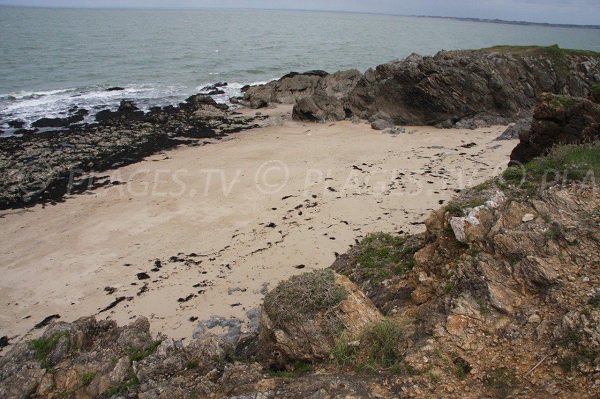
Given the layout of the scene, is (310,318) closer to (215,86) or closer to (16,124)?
(16,124)

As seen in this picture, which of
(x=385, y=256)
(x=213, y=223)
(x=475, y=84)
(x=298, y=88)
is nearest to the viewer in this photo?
(x=385, y=256)

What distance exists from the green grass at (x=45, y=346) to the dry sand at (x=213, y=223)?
270 centimetres

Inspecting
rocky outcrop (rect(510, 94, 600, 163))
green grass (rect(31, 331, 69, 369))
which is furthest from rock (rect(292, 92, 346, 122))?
green grass (rect(31, 331, 69, 369))

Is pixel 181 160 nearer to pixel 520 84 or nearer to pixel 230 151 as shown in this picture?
pixel 230 151

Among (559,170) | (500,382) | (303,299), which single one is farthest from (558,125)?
(303,299)

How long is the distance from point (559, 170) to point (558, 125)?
487 centimetres

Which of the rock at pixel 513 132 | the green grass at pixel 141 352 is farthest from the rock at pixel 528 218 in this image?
the rock at pixel 513 132

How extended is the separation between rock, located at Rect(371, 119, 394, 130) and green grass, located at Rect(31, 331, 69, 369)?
70.7 feet

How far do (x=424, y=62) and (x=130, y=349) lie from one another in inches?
999

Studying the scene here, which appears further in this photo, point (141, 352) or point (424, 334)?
point (141, 352)

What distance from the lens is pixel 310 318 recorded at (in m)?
6.62

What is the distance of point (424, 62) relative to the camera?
27.7 metres

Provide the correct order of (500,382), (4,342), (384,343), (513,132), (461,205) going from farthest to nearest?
(513,132) < (4,342) < (461,205) < (384,343) < (500,382)

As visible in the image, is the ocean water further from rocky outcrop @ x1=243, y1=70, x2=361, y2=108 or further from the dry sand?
the dry sand
